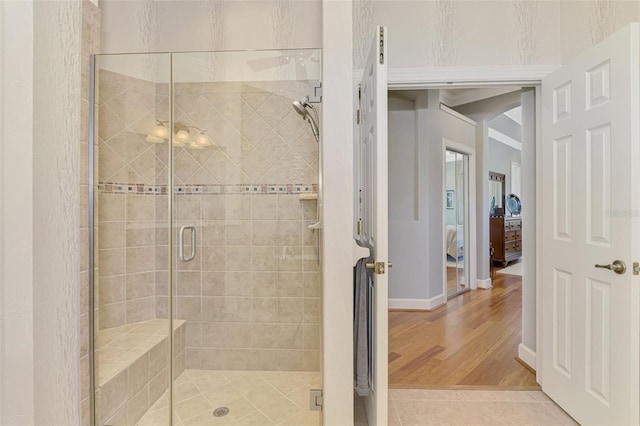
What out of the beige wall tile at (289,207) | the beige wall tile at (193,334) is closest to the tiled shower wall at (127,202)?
the beige wall tile at (193,334)

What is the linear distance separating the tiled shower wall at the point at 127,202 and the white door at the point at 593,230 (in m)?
2.38

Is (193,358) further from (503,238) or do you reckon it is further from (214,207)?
(503,238)

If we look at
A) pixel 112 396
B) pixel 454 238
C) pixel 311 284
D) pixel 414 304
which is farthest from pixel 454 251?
pixel 112 396

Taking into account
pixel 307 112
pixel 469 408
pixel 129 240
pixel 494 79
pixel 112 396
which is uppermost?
pixel 494 79

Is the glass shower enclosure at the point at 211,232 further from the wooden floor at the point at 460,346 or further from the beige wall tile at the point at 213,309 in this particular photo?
the wooden floor at the point at 460,346

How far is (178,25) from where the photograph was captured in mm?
2008

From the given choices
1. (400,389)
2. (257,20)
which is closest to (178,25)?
(257,20)

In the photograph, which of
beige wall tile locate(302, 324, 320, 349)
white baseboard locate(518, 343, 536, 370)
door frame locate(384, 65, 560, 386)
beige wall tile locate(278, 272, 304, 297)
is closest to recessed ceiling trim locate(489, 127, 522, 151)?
door frame locate(384, 65, 560, 386)

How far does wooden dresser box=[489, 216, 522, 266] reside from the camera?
5.54 metres

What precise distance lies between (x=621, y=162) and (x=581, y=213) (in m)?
0.32

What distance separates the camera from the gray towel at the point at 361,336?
1475 mm

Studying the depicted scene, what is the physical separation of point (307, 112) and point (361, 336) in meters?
1.27

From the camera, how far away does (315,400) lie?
1.53 metres

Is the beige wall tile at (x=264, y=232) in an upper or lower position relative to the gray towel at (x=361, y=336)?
upper
